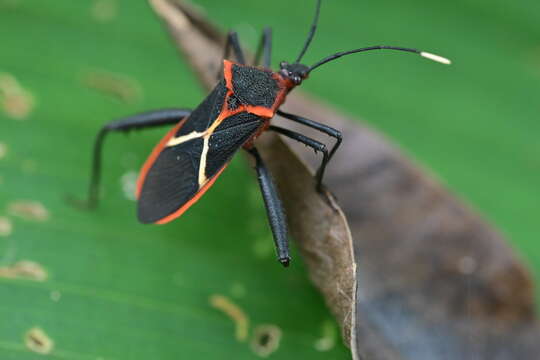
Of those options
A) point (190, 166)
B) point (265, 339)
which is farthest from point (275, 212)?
point (265, 339)

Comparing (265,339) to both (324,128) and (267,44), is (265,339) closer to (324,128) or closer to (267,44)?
(324,128)

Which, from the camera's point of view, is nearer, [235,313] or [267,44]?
[235,313]

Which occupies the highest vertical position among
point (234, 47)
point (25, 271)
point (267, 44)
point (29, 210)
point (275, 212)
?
point (267, 44)

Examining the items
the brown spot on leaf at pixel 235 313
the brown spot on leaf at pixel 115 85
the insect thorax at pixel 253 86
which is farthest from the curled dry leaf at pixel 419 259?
the brown spot on leaf at pixel 115 85

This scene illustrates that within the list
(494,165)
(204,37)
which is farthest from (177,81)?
(494,165)

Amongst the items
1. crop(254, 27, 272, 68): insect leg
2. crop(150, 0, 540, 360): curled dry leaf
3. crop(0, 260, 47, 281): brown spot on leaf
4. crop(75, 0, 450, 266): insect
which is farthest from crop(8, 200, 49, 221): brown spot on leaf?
crop(254, 27, 272, 68): insect leg

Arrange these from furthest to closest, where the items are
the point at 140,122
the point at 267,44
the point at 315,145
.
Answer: the point at 267,44
the point at 140,122
the point at 315,145
